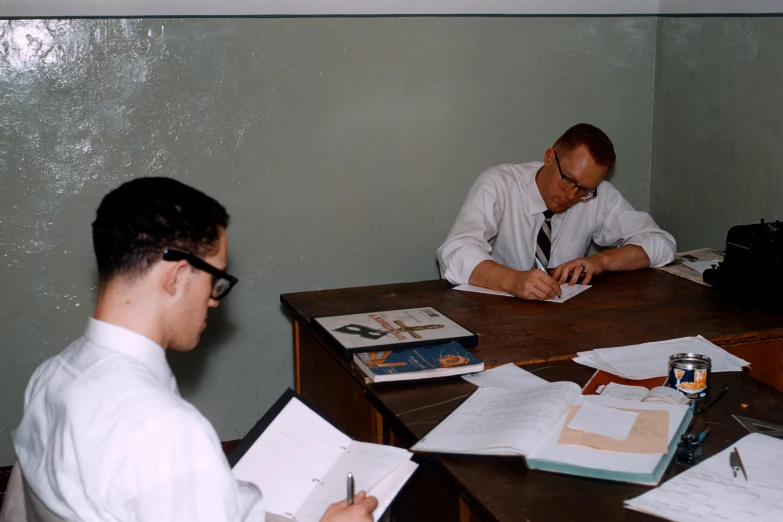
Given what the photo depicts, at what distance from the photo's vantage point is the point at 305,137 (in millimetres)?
3455

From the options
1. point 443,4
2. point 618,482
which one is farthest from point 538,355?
point 443,4

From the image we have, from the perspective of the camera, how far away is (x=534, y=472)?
158 cm

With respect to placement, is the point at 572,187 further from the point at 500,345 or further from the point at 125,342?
the point at 125,342

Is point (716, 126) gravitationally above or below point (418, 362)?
above

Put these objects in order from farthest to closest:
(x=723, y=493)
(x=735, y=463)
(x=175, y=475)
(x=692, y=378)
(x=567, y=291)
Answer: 1. (x=567, y=291)
2. (x=692, y=378)
3. (x=735, y=463)
4. (x=723, y=493)
5. (x=175, y=475)

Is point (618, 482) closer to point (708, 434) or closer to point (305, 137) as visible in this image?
point (708, 434)

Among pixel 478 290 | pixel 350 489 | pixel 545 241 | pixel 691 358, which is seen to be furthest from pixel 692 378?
pixel 545 241

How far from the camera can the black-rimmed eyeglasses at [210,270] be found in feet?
4.49

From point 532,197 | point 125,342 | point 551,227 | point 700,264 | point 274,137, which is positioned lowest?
point 700,264

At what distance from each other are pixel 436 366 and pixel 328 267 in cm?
160

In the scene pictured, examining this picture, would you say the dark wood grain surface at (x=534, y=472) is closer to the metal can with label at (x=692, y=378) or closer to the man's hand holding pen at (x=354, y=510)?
the metal can with label at (x=692, y=378)

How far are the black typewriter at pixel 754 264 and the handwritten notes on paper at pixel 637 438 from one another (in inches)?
46.2

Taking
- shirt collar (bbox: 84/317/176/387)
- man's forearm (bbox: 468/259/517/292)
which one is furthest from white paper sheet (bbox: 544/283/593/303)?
shirt collar (bbox: 84/317/176/387)

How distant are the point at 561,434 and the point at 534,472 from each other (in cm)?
13
